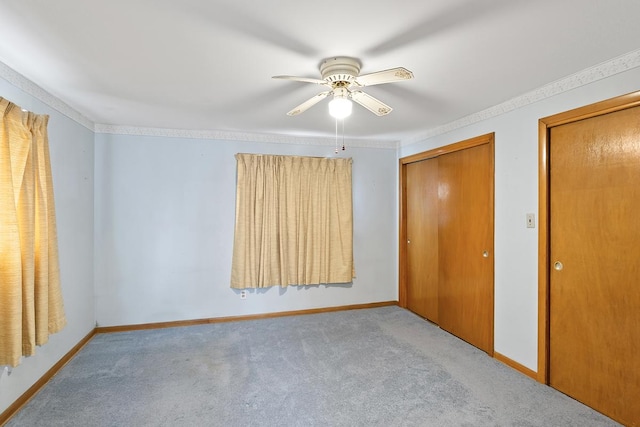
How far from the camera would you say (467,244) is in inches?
126

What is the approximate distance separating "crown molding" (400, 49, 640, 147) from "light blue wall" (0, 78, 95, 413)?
369 cm

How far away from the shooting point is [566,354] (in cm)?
228

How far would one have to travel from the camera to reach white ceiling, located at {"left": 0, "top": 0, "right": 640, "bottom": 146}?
1.44 meters

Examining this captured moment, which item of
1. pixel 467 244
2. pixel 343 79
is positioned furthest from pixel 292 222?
pixel 343 79

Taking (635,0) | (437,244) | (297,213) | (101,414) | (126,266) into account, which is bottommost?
(101,414)

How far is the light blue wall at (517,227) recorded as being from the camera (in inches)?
98.1

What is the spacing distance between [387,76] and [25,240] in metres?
2.43

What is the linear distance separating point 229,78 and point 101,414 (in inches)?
95.4

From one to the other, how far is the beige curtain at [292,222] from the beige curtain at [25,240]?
181cm

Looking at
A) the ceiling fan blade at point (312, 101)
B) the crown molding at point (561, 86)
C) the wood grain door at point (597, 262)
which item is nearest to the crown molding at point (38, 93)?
the ceiling fan blade at point (312, 101)

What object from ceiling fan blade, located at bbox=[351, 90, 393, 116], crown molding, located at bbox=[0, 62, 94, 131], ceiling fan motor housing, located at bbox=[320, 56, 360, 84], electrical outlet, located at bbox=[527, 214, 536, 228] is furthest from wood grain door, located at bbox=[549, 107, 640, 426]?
crown molding, located at bbox=[0, 62, 94, 131]

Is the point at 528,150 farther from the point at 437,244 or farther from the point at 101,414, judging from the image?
the point at 101,414

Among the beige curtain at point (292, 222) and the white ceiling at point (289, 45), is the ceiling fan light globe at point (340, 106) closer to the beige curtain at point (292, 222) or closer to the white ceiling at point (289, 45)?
the white ceiling at point (289, 45)

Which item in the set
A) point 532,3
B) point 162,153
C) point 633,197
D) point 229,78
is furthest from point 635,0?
point 162,153
